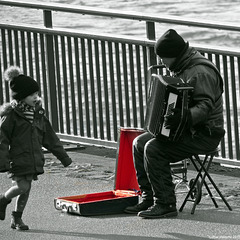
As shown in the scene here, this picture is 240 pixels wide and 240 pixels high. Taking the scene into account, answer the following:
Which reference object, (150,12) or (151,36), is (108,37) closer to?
(151,36)

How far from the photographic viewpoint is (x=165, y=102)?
781 cm

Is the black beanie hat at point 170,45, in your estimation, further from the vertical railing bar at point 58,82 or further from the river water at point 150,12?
the river water at point 150,12

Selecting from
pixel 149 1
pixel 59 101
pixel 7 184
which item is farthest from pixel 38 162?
pixel 149 1

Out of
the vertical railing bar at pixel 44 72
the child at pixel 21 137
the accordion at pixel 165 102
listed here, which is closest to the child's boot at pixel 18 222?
the child at pixel 21 137

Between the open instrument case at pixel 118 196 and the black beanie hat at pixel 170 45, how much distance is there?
88 centimetres

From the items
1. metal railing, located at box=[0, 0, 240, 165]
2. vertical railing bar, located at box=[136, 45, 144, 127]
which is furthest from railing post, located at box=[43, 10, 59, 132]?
vertical railing bar, located at box=[136, 45, 144, 127]

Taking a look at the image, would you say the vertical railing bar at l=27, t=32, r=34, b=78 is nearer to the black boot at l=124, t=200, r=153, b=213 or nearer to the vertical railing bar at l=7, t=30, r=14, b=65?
the vertical railing bar at l=7, t=30, r=14, b=65

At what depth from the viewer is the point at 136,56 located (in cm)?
998

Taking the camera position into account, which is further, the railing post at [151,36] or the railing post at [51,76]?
the railing post at [51,76]

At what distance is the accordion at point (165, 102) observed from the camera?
7.71 meters

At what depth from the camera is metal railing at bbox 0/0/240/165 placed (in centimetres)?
981

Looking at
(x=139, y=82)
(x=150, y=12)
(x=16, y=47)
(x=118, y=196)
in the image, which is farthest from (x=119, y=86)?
(x=150, y=12)

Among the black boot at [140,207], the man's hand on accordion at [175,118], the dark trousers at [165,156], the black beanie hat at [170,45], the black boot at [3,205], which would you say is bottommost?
the black boot at [140,207]

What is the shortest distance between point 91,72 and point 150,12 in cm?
917
